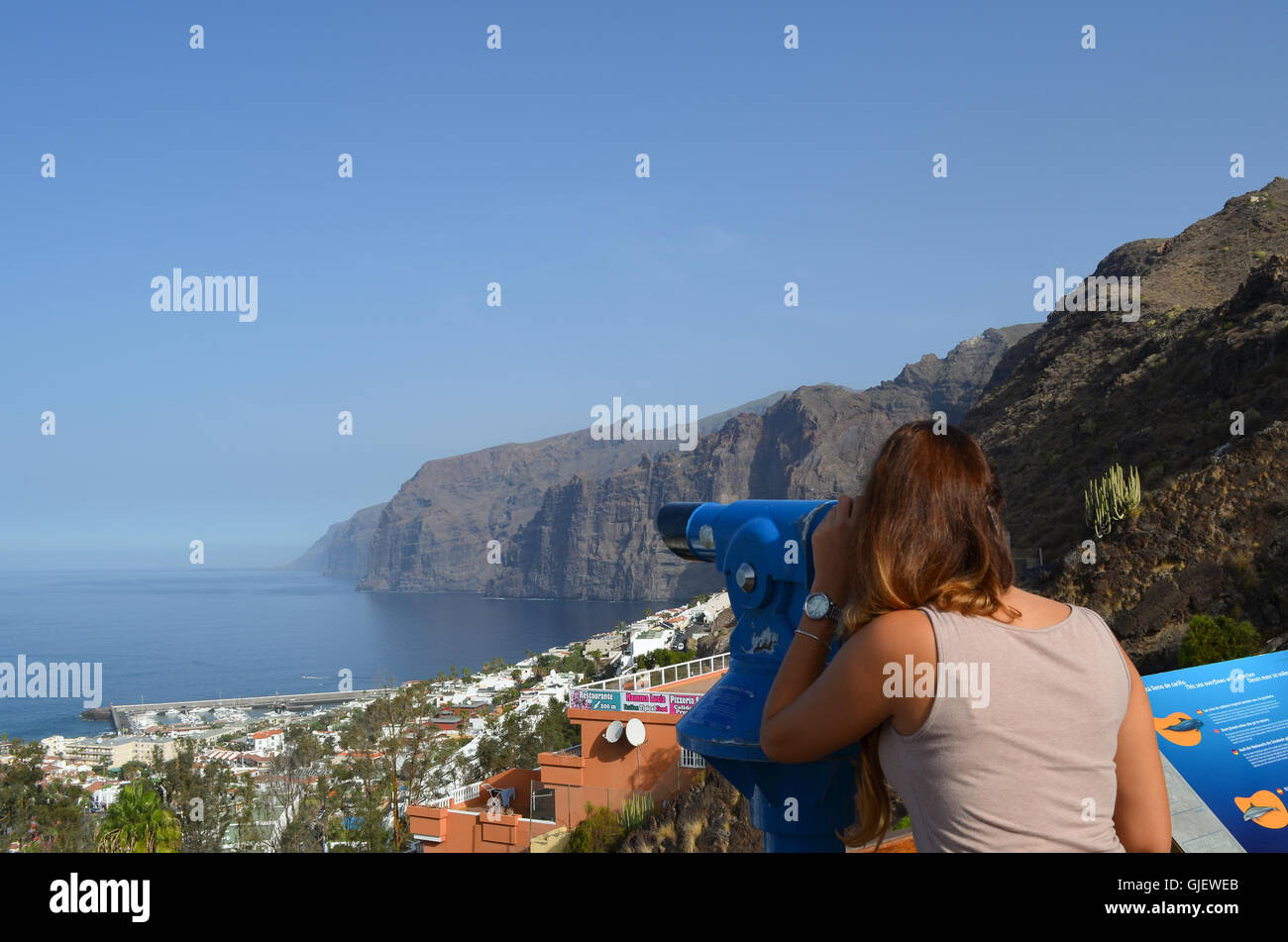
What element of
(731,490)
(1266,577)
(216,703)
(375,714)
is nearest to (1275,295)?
(1266,577)

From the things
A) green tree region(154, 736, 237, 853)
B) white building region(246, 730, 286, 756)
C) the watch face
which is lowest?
white building region(246, 730, 286, 756)

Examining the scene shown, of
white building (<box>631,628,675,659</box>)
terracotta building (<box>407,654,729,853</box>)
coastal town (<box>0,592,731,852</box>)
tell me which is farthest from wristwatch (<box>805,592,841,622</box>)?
white building (<box>631,628,675,659</box>)

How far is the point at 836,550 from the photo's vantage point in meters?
1.21

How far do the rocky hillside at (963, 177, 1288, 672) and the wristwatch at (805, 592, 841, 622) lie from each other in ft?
33.0

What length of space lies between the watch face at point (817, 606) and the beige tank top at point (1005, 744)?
0.47 feet

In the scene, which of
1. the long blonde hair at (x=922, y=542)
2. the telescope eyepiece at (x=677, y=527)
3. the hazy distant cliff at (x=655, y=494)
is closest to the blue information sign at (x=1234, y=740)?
the telescope eyepiece at (x=677, y=527)

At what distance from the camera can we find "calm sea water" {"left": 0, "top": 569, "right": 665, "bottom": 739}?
6456 cm

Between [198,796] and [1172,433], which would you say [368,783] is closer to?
[198,796]

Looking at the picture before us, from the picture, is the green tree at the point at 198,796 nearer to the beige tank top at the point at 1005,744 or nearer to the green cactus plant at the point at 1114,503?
the green cactus plant at the point at 1114,503

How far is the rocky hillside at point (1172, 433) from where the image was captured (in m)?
11.4

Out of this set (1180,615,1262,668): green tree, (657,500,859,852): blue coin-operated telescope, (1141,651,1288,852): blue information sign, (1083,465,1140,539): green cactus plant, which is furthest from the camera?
(1083,465,1140,539): green cactus plant

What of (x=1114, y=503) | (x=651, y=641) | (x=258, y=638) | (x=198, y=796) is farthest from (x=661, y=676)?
(x=258, y=638)

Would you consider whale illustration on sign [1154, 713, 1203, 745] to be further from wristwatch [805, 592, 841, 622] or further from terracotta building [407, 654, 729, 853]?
terracotta building [407, 654, 729, 853]

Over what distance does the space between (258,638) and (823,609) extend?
101381 mm
